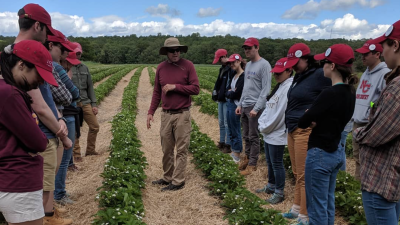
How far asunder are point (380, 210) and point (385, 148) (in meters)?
0.45

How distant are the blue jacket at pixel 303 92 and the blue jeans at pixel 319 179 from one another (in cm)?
73

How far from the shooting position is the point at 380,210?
6.99 feet

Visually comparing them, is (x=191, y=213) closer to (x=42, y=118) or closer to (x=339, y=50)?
(x=42, y=118)

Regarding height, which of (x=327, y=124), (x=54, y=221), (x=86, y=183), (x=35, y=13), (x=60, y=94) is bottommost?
(x=86, y=183)

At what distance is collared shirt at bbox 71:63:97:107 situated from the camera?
6.10 m

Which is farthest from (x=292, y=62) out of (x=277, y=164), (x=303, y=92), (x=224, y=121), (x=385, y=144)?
(x=224, y=121)

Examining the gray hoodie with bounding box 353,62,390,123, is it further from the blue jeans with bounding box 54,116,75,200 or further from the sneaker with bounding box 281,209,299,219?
the blue jeans with bounding box 54,116,75,200

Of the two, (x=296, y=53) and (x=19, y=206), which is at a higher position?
(x=296, y=53)

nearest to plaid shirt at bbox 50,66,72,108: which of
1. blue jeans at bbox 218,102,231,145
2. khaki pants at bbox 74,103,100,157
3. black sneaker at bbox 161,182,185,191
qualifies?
black sneaker at bbox 161,182,185,191

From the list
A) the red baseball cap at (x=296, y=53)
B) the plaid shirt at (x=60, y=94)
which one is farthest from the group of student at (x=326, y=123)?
the plaid shirt at (x=60, y=94)

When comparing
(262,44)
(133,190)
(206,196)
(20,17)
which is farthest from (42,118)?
(262,44)

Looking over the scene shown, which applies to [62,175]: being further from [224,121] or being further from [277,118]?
[224,121]

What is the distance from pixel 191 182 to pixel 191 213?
3.75ft

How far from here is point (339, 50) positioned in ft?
9.00
